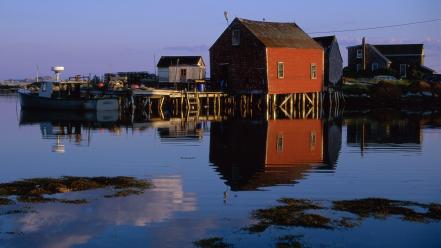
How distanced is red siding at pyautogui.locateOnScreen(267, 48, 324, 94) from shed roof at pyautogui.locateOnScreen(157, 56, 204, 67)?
52.5ft

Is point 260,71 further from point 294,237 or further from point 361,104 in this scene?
point 294,237

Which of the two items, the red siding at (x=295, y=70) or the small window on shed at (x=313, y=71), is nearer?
the red siding at (x=295, y=70)

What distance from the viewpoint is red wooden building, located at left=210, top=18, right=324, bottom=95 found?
53.1m

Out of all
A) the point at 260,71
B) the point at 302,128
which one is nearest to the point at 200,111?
the point at 260,71

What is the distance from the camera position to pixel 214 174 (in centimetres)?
2020

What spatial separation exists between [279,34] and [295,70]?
11.9ft

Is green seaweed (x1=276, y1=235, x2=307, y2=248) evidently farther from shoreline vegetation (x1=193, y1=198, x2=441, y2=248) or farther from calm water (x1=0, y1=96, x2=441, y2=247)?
calm water (x1=0, y1=96, x2=441, y2=247)

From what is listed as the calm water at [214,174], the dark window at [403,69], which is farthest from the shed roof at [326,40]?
the calm water at [214,174]

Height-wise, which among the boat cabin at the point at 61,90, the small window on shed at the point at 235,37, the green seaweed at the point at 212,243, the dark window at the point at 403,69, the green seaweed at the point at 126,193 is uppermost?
the small window on shed at the point at 235,37

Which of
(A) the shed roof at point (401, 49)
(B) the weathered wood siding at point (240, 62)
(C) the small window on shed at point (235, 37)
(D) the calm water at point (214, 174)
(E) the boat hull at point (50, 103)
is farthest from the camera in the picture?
(A) the shed roof at point (401, 49)

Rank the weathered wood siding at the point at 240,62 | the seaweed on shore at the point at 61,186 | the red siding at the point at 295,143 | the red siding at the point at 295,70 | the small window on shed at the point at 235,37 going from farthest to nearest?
the red siding at the point at 295,70 < the small window on shed at the point at 235,37 < the weathered wood siding at the point at 240,62 < the red siding at the point at 295,143 < the seaweed on shore at the point at 61,186

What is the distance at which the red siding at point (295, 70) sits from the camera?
177 feet

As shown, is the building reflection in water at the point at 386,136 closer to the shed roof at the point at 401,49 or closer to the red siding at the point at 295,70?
the red siding at the point at 295,70

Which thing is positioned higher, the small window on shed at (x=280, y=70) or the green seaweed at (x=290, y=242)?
the small window on shed at (x=280, y=70)
